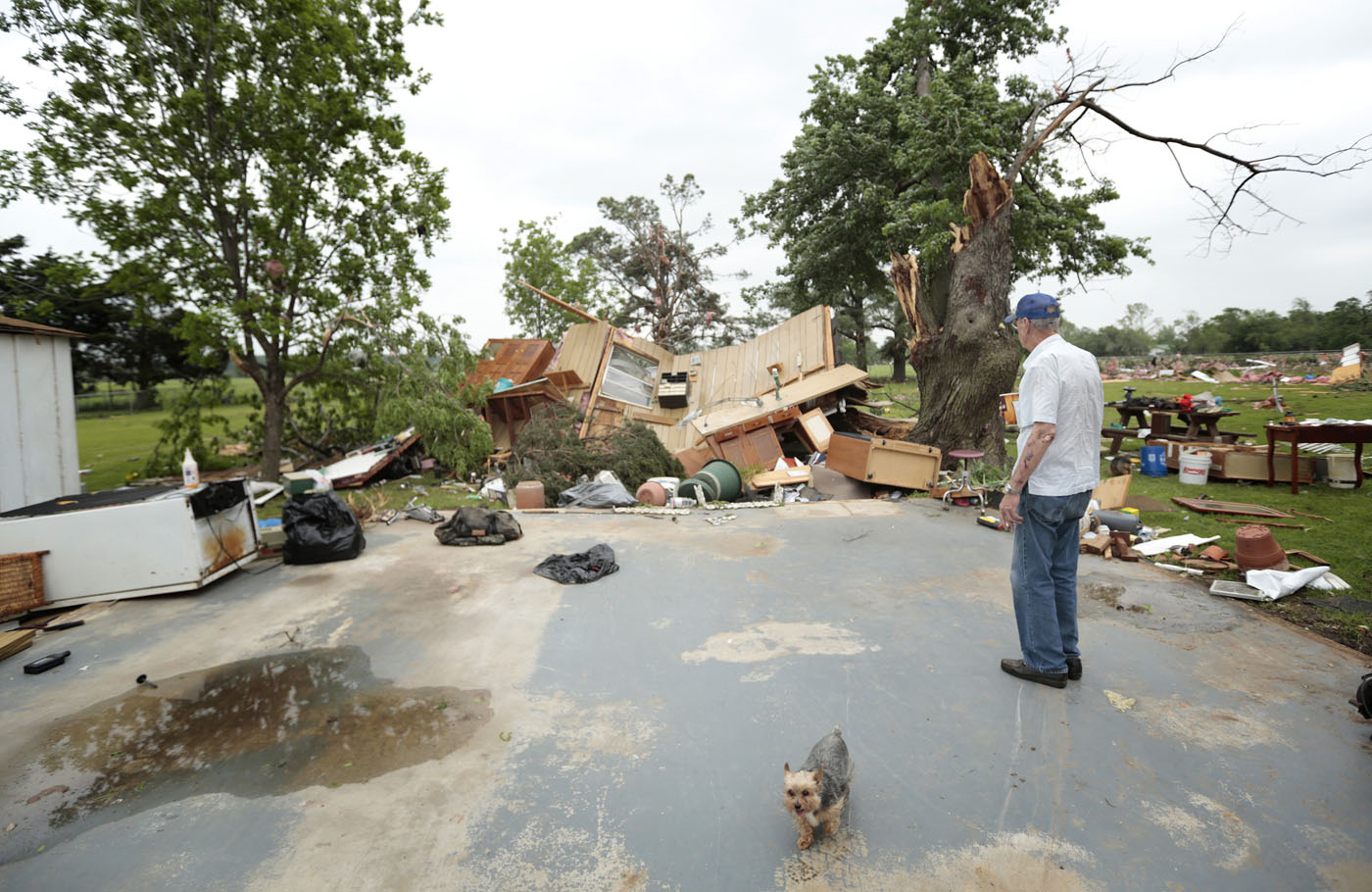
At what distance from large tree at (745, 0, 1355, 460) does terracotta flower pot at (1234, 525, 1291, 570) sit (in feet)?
12.7

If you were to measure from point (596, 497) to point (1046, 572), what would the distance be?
610 centimetres

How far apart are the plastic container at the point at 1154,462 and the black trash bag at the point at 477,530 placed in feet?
29.7

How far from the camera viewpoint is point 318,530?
5.84m

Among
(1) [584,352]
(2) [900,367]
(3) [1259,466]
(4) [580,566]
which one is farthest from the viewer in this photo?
(2) [900,367]

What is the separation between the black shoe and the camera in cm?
315

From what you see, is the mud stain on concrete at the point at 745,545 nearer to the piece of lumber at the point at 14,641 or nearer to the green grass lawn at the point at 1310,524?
the green grass lawn at the point at 1310,524

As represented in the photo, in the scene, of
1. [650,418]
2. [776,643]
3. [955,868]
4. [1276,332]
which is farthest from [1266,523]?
[1276,332]

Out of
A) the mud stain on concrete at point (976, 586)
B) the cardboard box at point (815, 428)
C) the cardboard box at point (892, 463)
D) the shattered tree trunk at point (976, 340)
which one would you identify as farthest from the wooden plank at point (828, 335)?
the mud stain on concrete at point (976, 586)

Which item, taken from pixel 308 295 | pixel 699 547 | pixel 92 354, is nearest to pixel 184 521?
pixel 699 547

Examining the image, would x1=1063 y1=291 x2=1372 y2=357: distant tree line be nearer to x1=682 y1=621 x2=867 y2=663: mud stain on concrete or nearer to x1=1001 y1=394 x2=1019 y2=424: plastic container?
x1=1001 y1=394 x2=1019 y2=424: plastic container

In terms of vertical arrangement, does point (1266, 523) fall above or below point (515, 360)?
below

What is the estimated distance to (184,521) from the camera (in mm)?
4879

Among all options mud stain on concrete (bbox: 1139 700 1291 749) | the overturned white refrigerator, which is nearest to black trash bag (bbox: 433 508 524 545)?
the overturned white refrigerator

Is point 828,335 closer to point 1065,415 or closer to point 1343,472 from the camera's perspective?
point 1343,472
